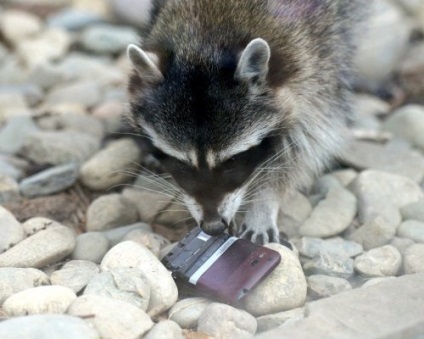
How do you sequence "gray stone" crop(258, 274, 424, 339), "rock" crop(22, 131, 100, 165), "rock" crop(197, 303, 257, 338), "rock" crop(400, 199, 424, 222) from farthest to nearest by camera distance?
"rock" crop(22, 131, 100, 165), "rock" crop(400, 199, 424, 222), "rock" crop(197, 303, 257, 338), "gray stone" crop(258, 274, 424, 339)

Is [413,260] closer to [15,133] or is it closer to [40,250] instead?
[40,250]

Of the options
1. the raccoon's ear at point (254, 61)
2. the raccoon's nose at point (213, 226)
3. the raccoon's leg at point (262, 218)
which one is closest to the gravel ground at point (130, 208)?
the raccoon's leg at point (262, 218)

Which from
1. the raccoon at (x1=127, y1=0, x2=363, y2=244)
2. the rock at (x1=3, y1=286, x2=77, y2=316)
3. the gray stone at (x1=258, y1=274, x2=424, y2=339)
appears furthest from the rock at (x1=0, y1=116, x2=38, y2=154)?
the gray stone at (x1=258, y1=274, x2=424, y2=339)

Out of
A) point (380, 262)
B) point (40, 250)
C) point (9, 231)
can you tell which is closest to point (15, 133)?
point (9, 231)

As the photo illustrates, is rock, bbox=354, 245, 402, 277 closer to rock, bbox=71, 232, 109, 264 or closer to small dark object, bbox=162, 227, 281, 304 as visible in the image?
small dark object, bbox=162, 227, 281, 304

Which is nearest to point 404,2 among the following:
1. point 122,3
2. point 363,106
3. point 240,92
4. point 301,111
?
point 363,106

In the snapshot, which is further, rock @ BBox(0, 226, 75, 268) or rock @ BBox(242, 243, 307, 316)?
rock @ BBox(0, 226, 75, 268)

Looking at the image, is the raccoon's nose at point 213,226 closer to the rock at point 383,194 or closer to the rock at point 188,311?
the rock at point 188,311
